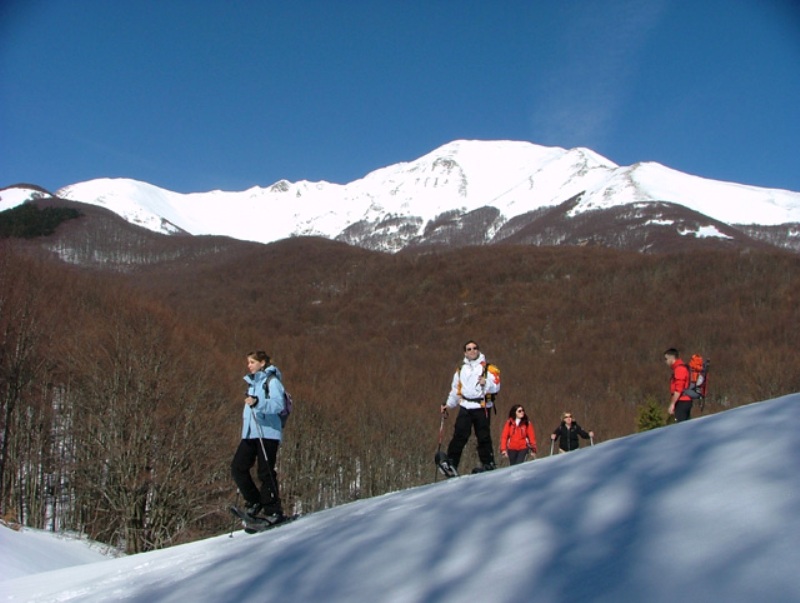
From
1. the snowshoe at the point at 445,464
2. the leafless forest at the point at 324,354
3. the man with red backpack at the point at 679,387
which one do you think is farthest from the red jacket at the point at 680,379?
the leafless forest at the point at 324,354

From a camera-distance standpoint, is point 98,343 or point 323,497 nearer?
point 98,343

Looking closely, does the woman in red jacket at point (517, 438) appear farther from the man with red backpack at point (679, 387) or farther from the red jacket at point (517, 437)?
the man with red backpack at point (679, 387)

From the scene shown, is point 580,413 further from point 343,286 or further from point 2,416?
point 343,286

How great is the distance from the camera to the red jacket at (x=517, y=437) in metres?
12.3

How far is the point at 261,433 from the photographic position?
725cm

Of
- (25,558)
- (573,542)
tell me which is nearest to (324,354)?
(25,558)

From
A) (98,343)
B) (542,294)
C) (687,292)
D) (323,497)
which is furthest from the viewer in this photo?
(542,294)

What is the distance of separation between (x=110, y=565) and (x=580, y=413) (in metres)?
75.7

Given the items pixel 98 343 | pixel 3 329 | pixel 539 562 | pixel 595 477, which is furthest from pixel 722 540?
pixel 98 343

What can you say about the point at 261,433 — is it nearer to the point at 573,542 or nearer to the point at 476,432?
the point at 476,432

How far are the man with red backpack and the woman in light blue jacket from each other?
7630 millimetres

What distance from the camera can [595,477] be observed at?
4027mm

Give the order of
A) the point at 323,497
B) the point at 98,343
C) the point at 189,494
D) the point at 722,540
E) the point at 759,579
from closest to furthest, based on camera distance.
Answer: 1. the point at 759,579
2. the point at 722,540
3. the point at 189,494
4. the point at 98,343
5. the point at 323,497

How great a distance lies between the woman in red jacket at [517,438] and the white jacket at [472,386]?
3529 millimetres
